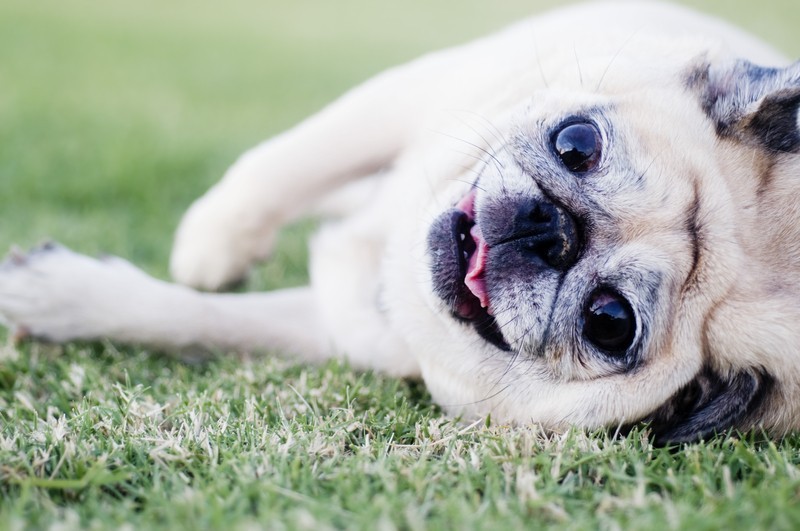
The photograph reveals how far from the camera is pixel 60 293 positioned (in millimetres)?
3086

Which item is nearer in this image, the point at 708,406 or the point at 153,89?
the point at 708,406

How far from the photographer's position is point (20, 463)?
6.29ft

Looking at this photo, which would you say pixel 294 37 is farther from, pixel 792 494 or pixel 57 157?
pixel 792 494

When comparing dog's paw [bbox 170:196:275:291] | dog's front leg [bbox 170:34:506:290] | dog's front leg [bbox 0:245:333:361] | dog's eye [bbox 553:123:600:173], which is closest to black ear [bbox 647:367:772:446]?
dog's eye [bbox 553:123:600:173]

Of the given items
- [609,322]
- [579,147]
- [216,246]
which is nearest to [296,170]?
[216,246]

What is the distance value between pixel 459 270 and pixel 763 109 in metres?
1.15

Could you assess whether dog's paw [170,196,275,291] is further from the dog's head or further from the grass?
the dog's head

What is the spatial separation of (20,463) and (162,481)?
0.34 m

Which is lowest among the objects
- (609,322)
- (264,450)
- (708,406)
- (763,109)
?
(264,450)

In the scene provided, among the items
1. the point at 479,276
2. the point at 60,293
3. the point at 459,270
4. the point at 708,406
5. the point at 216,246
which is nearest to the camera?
the point at 708,406

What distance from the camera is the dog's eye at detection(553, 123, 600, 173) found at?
2.60m

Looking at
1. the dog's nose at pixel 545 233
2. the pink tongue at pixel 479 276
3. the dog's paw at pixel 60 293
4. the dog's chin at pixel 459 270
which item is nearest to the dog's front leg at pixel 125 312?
the dog's paw at pixel 60 293

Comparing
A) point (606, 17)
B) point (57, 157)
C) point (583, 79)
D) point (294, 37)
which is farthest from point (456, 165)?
point (294, 37)

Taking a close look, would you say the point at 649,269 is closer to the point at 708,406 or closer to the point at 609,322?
the point at 609,322
